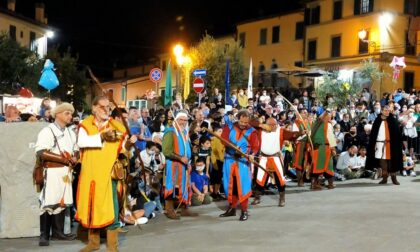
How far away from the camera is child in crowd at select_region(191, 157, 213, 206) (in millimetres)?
10805

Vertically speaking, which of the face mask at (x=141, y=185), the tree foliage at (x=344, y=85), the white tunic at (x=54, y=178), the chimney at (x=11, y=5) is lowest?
the face mask at (x=141, y=185)

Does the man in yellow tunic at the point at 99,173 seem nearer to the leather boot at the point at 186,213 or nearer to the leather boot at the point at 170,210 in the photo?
the leather boot at the point at 170,210

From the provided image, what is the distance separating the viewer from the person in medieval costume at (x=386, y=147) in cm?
1349

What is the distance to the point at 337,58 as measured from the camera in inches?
1521

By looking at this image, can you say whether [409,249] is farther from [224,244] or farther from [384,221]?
[224,244]

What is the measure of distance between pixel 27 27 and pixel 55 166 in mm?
45205

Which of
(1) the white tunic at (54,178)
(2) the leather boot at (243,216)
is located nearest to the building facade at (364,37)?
(2) the leather boot at (243,216)

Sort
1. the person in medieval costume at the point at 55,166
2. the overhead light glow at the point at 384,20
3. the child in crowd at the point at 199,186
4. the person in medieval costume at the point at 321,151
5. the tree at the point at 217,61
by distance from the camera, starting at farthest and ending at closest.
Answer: the tree at the point at 217,61
the overhead light glow at the point at 384,20
the person in medieval costume at the point at 321,151
the child in crowd at the point at 199,186
the person in medieval costume at the point at 55,166

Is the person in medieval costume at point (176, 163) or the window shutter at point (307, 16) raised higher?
the window shutter at point (307, 16)

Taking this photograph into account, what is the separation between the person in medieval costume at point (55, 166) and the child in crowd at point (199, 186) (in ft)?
12.2

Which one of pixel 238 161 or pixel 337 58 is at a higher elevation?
pixel 337 58

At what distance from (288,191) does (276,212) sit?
2.81m

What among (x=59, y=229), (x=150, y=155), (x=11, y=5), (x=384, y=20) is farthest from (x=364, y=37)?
(x=59, y=229)

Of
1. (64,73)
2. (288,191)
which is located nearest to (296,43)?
(64,73)
